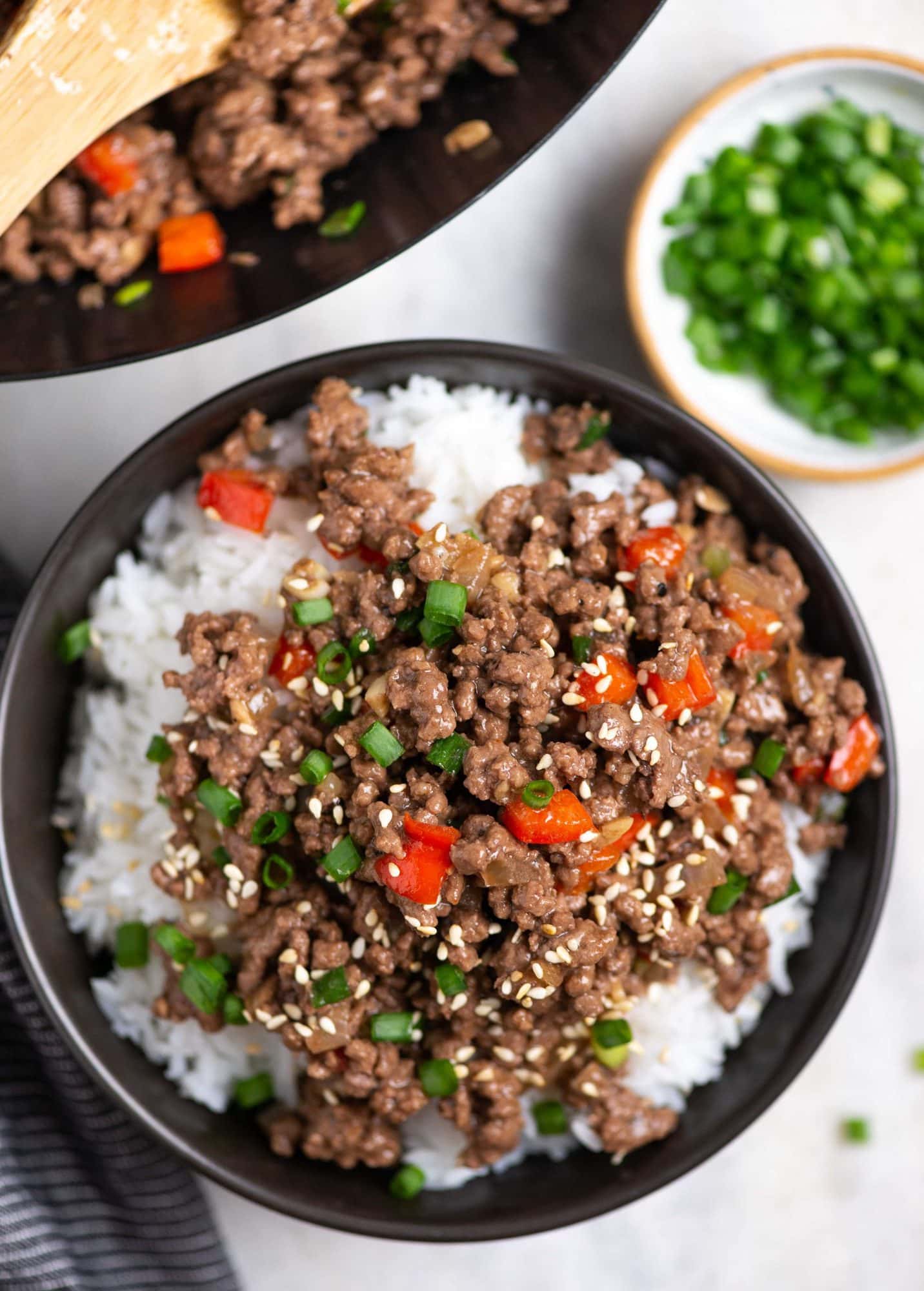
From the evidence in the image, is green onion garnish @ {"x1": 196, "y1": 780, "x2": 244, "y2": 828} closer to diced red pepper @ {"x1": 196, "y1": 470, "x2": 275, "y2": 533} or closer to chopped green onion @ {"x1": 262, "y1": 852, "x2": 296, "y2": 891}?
chopped green onion @ {"x1": 262, "y1": 852, "x2": 296, "y2": 891}

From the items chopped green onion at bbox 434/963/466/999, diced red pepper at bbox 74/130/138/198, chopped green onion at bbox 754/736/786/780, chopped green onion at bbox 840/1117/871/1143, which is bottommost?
chopped green onion at bbox 840/1117/871/1143

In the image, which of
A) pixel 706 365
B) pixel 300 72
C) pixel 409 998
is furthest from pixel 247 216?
pixel 409 998

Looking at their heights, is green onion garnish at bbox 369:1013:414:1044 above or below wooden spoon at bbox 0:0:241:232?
below

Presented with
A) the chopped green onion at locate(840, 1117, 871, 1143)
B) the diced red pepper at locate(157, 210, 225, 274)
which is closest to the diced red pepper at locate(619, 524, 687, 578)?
the diced red pepper at locate(157, 210, 225, 274)

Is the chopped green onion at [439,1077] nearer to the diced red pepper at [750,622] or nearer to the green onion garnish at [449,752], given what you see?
the green onion garnish at [449,752]

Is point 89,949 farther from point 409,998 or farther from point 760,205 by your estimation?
point 760,205

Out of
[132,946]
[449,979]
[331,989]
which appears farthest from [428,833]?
[132,946]

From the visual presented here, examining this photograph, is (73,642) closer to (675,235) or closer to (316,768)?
(316,768)
